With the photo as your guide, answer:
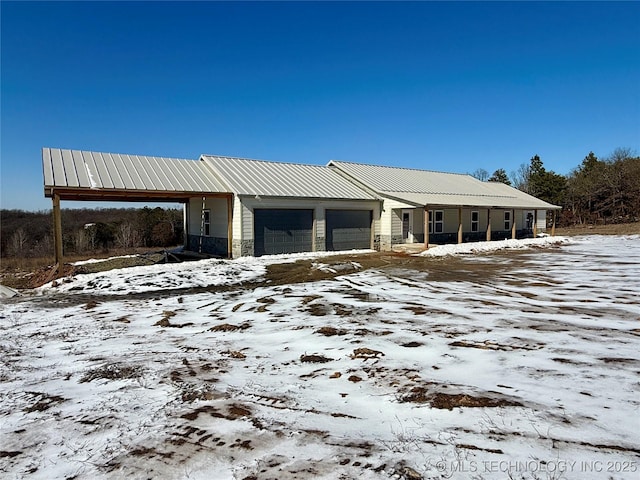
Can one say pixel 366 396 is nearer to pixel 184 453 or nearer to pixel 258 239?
pixel 184 453

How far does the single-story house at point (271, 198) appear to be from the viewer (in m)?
15.8

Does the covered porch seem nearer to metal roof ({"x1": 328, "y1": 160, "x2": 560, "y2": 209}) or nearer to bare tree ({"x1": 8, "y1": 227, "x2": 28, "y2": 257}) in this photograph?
metal roof ({"x1": 328, "y1": 160, "x2": 560, "y2": 209})

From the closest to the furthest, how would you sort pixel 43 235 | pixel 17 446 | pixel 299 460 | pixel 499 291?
pixel 299 460 → pixel 17 446 → pixel 499 291 → pixel 43 235

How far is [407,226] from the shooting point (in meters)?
22.7

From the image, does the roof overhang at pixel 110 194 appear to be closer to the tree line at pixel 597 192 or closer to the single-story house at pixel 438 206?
the single-story house at pixel 438 206

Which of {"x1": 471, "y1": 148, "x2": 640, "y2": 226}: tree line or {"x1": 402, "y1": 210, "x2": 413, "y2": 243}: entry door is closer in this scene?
{"x1": 402, "y1": 210, "x2": 413, "y2": 243}: entry door

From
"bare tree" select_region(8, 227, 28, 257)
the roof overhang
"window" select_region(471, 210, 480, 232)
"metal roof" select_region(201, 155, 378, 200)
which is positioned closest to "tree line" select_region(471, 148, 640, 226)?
"window" select_region(471, 210, 480, 232)

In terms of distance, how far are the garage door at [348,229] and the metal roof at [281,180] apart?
992 mm

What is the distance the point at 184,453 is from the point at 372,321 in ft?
14.6

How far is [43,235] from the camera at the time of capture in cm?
3192

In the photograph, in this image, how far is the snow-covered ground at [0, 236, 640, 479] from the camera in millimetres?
3020

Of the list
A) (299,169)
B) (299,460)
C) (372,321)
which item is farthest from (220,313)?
(299,169)

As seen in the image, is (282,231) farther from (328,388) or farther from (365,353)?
(328,388)

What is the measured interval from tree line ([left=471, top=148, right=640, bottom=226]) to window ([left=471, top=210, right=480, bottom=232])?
21.6m
